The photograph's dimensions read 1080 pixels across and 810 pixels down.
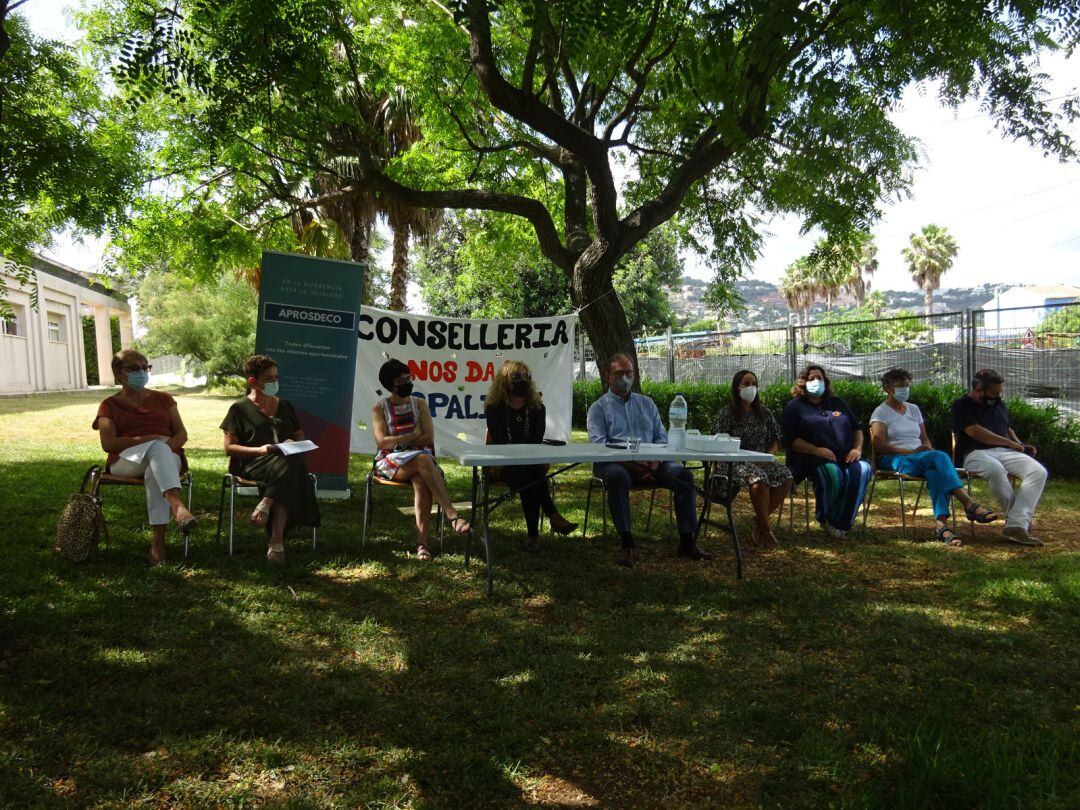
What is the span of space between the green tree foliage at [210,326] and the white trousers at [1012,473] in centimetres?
2969

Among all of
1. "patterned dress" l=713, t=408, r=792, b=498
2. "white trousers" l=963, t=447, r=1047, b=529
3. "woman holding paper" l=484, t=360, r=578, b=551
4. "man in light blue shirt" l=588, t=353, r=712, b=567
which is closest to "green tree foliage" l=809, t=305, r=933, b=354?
"white trousers" l=963, t=447, r=1047, b=529

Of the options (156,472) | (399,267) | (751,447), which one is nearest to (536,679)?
(156,472)

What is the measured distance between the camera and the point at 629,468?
5.85 metres

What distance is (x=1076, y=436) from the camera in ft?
29.9

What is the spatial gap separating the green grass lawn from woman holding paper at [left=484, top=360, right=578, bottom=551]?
0.44 metres

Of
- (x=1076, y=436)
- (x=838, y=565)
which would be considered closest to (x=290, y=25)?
(x=838, y=565)

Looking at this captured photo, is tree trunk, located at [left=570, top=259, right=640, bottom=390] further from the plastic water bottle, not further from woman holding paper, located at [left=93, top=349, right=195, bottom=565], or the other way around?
woman holding paper, located at [left=93, top=349, right=195, bottom=565]

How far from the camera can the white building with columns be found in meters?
27.6

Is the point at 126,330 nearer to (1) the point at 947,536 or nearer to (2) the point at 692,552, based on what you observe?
(2) the point at 692,552

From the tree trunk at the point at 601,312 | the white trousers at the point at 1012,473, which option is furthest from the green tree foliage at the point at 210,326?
the white trousers at the point at 1012,473

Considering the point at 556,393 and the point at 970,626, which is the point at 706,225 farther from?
the point at 970,626

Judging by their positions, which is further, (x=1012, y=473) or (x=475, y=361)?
(x=475, y=361)

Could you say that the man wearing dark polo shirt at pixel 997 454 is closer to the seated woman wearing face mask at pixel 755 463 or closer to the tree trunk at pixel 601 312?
the seated woman wearing face mask at pixel 755 463

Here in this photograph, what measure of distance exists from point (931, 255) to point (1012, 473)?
59277 millimetres
